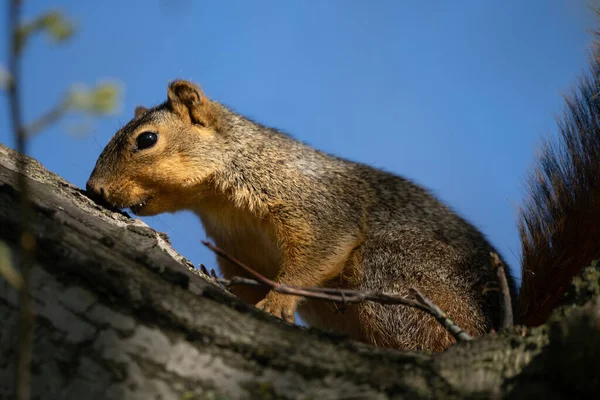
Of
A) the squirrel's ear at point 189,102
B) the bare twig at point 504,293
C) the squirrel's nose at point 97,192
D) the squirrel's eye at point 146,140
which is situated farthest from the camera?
the squirrel's ear at point 189,102

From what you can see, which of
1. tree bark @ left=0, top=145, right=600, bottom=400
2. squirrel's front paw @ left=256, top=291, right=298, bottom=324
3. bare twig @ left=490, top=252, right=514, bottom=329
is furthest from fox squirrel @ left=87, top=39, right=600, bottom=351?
tree bark @ left=0, top=145, right=600, bottom=400

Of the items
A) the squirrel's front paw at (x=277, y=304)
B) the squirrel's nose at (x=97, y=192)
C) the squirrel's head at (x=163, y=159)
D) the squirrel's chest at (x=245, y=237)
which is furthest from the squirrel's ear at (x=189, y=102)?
the squirrel's front paw at (x=277, y=304)

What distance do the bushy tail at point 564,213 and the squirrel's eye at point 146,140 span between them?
1.85 metres

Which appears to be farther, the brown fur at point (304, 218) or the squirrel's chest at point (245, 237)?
the squirrel's chest at point (245, 237)

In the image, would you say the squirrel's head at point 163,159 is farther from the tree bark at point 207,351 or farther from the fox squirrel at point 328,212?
the tree bark at point 207,351

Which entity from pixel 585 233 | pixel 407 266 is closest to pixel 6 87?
pixel 585 233

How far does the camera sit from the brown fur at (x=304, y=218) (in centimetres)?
306

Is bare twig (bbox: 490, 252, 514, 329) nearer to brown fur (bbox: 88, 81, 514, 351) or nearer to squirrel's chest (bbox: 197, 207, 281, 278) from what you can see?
brown fur (bbox: 88, 81, 514, 351)

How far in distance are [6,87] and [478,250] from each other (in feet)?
9.47

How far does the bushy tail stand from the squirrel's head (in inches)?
63.6

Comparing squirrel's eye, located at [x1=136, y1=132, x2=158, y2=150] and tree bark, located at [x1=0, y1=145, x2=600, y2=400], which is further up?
squirrel's eye, located at [x1=136, y1=132, x2=158, y2=150]

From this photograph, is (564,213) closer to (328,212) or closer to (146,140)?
(328,212)

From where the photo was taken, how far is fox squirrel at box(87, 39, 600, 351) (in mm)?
2779

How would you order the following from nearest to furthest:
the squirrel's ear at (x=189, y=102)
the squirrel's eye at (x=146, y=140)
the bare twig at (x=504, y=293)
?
1. the bare twig at (x=504, y=293)
2. the squirrel's eye at (x=146, y=140)
3. the squirrel's ear at (x=189, y=102)
